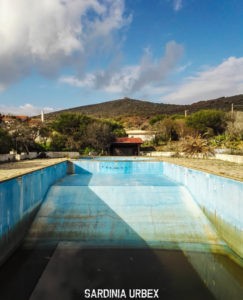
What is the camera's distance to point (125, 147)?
127ft

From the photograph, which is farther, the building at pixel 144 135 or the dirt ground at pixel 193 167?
the building at pixel 144 135

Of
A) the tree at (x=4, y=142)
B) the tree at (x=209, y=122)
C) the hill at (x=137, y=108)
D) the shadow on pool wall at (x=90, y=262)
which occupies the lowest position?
the shadow on pool wall at (x=90, y=262)

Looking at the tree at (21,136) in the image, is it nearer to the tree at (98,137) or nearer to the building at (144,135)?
the tree at (98,137)

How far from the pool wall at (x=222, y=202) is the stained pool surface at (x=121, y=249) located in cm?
31

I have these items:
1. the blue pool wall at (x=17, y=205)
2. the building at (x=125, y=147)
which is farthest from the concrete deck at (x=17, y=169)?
the building at (x=125, y=147)

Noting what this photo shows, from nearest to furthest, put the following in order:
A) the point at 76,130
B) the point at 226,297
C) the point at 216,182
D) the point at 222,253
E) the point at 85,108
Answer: the point at 226,297 → the point at 222,253 → the point at 216,182 → the point at 76,130 → the point at 85,108

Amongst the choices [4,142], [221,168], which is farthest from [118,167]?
[4,142]

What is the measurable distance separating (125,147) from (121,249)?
31.7m

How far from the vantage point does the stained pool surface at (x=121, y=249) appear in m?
5.57

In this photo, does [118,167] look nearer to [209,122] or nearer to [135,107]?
[209,122]

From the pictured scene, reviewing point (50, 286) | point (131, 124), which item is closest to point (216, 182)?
point (50, 286)

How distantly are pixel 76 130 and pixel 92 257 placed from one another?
33.1m

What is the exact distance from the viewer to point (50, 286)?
5.57 meters

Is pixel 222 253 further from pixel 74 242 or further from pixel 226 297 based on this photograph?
pixel 74 242
